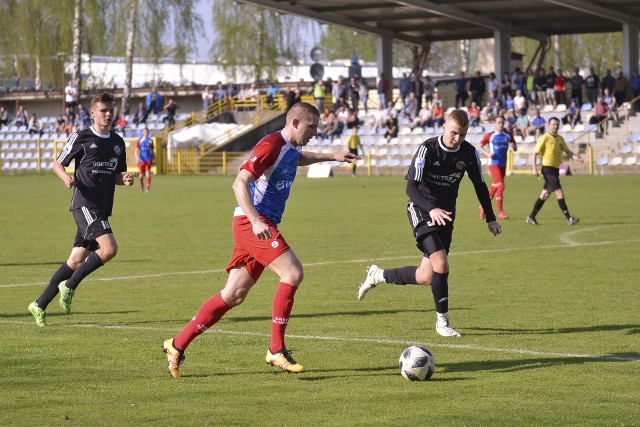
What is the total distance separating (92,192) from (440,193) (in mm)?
3147

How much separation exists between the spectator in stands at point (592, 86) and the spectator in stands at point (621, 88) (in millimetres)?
870

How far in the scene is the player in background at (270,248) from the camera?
24.7 ft

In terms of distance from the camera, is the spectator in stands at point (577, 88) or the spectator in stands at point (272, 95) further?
the spectator in stands at point (272, 95)

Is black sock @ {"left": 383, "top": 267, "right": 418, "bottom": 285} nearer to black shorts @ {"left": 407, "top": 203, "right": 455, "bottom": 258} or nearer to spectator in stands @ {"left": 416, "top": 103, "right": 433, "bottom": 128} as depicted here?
black shorts @ {"left": 407, "top": 203, "right": 455, "bottom": 258}

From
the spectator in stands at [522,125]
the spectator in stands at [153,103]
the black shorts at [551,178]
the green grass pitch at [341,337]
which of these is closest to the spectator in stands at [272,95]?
the spectator in stands at [153,103]

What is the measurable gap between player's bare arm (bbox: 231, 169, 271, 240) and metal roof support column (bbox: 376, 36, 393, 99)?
149ft

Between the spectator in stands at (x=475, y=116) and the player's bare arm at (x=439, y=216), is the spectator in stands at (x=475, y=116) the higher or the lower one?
the higher one

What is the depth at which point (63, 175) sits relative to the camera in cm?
991

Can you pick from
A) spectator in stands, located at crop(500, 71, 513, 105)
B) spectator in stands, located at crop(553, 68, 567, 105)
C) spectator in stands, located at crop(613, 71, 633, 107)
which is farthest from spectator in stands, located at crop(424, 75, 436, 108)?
spectator in stands, located at crop(613, 71, 633, 107)

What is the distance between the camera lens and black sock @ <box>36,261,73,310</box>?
1007cm

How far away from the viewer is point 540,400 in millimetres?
6668

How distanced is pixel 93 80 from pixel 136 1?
39.3 ft

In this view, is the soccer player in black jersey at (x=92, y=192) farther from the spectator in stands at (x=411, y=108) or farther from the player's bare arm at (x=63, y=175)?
the spectator in stands at (x=411, y=108)

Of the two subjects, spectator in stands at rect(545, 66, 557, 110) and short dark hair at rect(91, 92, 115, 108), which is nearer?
short dark hair at rect(91, 92, 115, 108)
